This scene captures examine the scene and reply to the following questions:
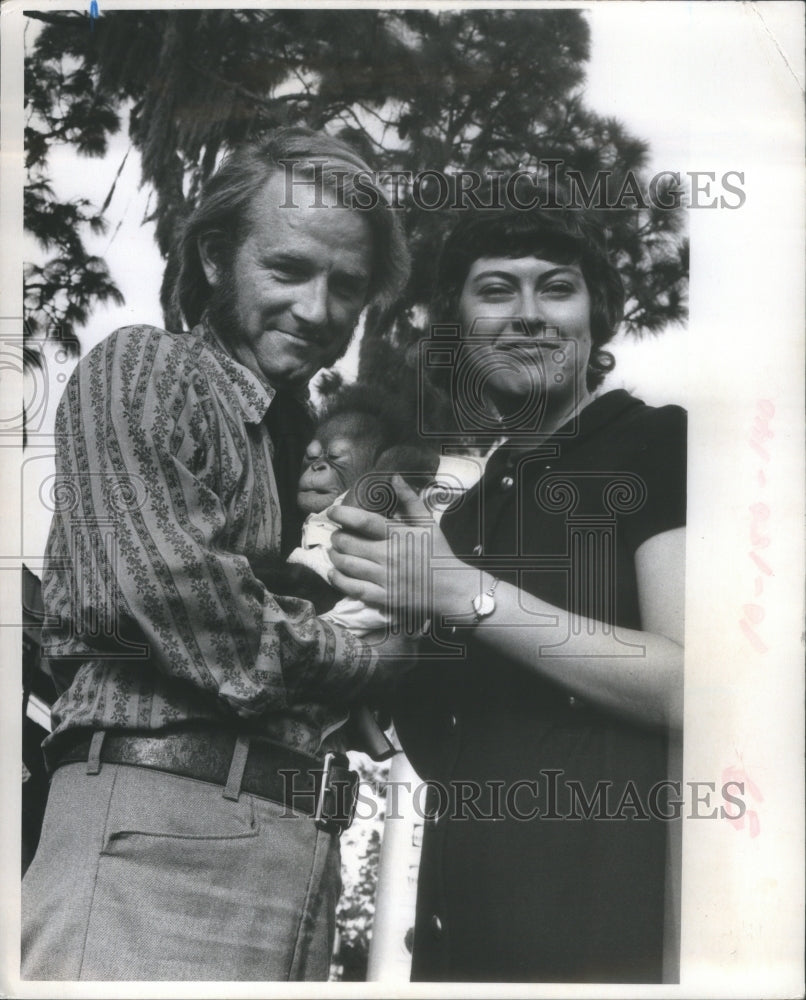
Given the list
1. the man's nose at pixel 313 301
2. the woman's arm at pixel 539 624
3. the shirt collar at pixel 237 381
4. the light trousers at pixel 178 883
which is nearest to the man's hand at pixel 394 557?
the woman's arm at pixel 539 624

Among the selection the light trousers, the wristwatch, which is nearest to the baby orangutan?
the wristwatch

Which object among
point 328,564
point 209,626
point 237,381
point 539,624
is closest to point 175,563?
point 209,626

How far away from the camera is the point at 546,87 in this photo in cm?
292

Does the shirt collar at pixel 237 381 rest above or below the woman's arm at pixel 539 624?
above

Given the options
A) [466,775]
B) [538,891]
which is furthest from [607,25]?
[538,891]

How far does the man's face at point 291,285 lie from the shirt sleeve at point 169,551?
16 cm

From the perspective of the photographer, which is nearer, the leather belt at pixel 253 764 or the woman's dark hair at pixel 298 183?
the leather belt at pixel 253 764

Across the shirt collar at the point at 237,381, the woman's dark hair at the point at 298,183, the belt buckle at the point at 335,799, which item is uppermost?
the woman's dark hair at the point at 298,183

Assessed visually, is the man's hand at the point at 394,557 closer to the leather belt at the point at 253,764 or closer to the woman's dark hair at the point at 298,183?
the leather belt at the point at 253,764

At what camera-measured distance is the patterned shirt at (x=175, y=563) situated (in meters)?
2.74

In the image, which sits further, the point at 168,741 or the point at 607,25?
the point at 607,25

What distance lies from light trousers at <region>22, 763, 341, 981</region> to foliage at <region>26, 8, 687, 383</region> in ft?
3.62

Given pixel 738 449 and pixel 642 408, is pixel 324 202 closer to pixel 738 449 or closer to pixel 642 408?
pixel 642 408

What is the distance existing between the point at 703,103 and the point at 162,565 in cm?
174
